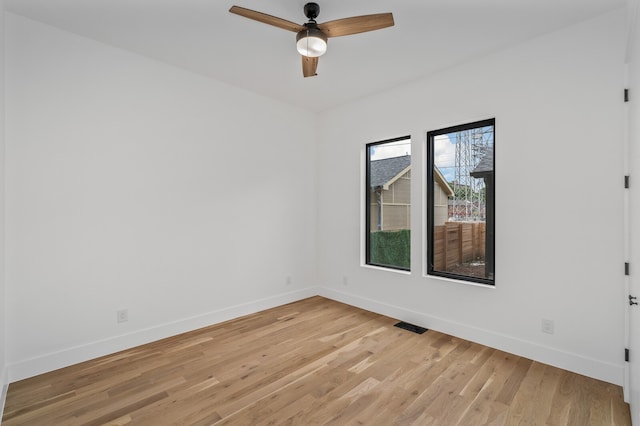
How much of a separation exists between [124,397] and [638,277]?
3.31 meters

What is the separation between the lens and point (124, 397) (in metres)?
2.23

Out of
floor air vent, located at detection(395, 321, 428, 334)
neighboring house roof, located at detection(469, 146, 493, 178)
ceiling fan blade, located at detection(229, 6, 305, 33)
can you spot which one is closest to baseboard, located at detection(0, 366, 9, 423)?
→ ceiling fan blade, located at detection(229, 6, 305, 33)

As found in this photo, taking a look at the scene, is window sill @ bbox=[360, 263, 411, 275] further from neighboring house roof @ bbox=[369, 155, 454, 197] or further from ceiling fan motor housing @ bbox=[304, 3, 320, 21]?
ceiling fan motor housing @ bbox=[304, 3, 320, 21]

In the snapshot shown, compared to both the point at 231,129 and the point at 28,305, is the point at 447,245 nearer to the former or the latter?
the point at 231,129

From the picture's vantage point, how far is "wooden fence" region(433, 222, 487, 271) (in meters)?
3.24

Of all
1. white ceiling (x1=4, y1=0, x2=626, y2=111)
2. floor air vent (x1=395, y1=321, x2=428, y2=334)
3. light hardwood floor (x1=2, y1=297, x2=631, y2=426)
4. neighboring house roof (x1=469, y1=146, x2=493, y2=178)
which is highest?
white ceiling (x1=4, y1=0, x2=626, y2=111)

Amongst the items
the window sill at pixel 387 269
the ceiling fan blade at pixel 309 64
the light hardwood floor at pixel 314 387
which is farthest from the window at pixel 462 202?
the ceiling fan blade at pixel 309 64

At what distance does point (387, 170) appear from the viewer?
414 centimetres

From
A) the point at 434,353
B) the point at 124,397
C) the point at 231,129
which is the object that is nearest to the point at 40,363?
the point at 124,397

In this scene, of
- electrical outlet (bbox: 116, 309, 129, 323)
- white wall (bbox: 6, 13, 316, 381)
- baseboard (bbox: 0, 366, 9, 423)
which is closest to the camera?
baseboard (bbox: 0, 366, 9, 423)

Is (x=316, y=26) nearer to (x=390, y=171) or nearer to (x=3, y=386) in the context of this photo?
(x=390, y=171)

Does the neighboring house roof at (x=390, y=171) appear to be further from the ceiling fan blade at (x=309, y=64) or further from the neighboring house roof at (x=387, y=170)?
the ceiling fan blade at (x=309, y=64)

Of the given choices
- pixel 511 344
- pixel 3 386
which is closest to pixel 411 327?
pixel 511 344

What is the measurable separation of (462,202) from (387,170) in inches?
43.2
